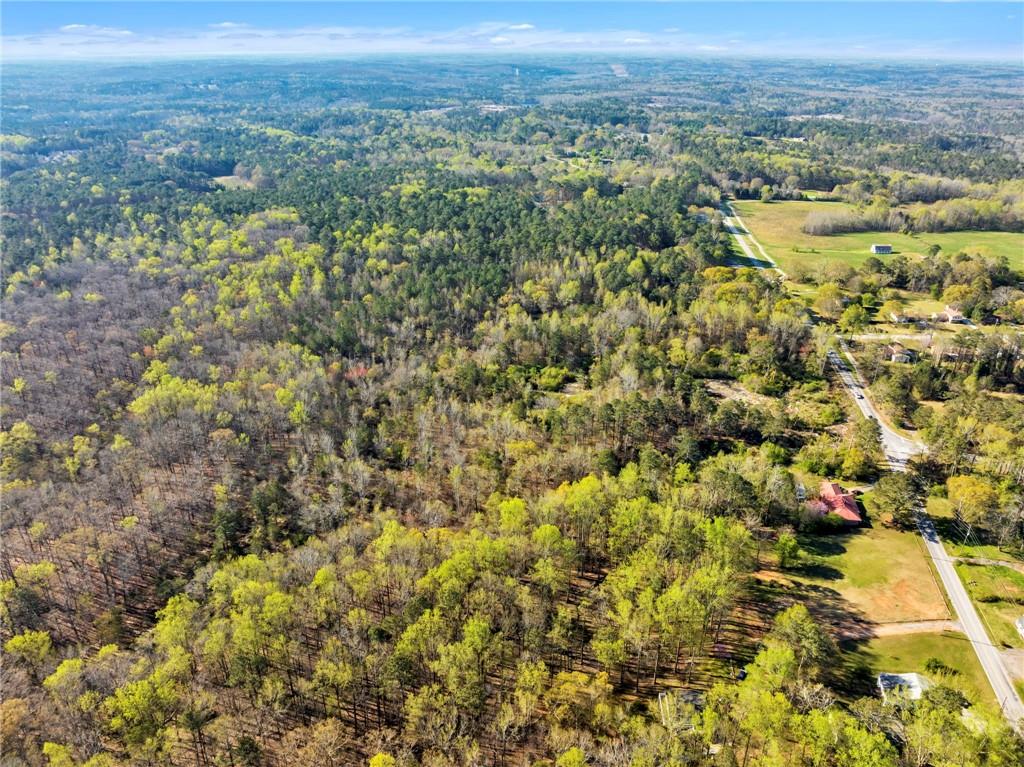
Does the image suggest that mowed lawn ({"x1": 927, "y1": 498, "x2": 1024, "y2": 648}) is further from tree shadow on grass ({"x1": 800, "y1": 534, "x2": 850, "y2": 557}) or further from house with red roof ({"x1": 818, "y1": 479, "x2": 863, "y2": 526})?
tree shadow on grass ({"x1": 800, "y1": 534, "x2": 850, "y2": 557})

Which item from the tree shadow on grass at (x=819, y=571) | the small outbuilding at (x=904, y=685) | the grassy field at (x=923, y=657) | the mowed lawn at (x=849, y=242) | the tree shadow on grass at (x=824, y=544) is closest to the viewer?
the small outbuilding at (x=904, y=685)

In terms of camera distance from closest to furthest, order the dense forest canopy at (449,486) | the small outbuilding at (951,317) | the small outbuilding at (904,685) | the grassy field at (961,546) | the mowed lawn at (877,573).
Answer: the dense forest canopy at (449,486), the small outbuilding at (904,685), the mowed lawn at (877,573), the grassy field at (961,546), the small outbuilding at (951,317)

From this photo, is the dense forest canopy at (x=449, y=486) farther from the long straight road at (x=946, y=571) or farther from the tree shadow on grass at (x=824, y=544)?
the long straight road at (x=946, y=571)

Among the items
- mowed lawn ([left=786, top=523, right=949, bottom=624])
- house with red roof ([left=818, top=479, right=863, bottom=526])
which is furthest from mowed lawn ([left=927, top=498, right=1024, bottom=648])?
house with red roof ([left=818, top=479, right=863, bottom=526])

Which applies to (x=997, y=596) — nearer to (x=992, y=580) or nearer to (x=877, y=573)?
(x=992, y=580)

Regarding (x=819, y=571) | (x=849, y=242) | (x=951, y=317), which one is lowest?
(x=819, y=571)

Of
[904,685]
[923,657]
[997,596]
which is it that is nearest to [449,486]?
[904,685]

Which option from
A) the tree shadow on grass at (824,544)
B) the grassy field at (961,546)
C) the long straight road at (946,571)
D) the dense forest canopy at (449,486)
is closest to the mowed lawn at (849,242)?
the dense forest canopy at (449,486)
